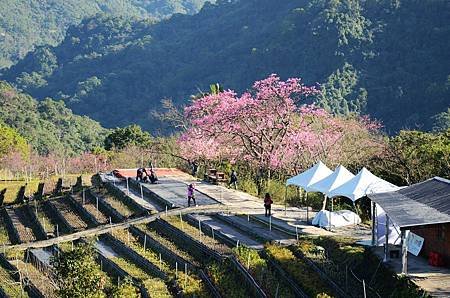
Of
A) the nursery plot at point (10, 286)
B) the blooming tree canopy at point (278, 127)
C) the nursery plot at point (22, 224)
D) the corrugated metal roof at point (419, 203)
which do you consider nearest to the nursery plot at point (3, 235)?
the nursery plot at point (22, 224)

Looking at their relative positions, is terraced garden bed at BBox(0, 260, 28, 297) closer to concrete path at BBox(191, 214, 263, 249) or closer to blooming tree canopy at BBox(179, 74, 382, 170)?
concrete path at BBox(191, 214, 263, 249)

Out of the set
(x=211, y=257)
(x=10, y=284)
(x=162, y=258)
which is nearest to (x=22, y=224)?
(x=10, y=284)

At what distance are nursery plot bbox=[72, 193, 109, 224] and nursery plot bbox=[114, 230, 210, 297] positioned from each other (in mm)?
2370

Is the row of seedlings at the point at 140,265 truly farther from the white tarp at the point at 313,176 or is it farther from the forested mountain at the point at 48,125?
the forested mountain at the point at 48,125

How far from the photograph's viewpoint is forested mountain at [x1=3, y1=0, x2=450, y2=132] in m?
65.2

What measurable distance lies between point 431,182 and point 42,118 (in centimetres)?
6917

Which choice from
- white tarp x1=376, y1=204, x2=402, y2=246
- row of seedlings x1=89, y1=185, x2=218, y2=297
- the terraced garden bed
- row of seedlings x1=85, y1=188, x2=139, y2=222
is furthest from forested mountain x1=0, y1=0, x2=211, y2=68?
white tarp x1=376, y1=204, x2=402, y2=246

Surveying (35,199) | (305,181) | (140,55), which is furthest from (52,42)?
(305,181)

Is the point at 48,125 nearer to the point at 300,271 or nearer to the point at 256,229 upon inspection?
the point at 256,229

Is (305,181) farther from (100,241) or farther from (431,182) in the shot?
(100,241)

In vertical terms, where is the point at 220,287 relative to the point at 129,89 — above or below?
below

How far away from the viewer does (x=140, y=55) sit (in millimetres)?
125812

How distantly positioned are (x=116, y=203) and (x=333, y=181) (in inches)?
462

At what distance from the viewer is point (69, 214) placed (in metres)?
29.4
